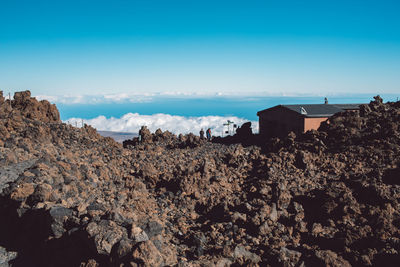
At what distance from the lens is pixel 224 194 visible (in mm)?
10992

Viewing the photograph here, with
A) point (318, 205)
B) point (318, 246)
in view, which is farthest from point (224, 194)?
point (318, 246)

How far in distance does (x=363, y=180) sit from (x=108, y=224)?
8.99m

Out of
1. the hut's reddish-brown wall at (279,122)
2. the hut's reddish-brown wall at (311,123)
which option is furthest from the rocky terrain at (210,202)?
the hut's reddish-brown wall at (279,122)

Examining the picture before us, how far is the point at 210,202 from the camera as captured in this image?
9977mm

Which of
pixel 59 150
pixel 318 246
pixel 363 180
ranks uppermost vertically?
pixel 59 150

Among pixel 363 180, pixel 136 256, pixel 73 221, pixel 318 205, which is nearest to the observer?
pixel 136 256

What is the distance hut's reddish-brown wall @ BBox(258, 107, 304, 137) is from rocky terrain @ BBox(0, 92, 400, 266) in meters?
2.80

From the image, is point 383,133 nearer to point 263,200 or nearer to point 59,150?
point 263,200

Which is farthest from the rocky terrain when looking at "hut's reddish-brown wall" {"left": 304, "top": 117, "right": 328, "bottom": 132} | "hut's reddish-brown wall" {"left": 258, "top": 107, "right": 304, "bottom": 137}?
"hut's reddish-brown wall" {"left": 258, "top": 107, "right": 304, "bottom": 137}

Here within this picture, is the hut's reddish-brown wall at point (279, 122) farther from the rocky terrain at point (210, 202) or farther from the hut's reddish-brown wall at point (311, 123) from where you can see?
the rocky terrain at point (210, 202)

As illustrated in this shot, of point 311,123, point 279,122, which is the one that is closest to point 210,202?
point 311,123

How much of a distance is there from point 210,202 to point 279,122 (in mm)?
13919

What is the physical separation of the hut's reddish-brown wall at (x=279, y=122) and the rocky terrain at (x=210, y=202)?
2.80m

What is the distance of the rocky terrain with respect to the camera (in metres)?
6.15
